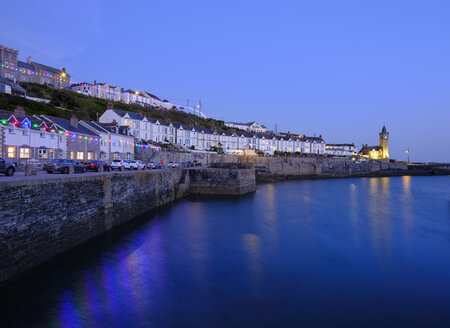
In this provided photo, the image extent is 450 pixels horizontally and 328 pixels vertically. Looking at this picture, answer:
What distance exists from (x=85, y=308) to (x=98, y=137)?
1563 inches

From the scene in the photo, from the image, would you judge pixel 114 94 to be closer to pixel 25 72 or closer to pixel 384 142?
pixel 25 72

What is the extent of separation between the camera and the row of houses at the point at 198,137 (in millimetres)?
68312

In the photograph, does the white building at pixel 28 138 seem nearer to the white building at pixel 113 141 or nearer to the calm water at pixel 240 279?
the white building at pixel 113 141

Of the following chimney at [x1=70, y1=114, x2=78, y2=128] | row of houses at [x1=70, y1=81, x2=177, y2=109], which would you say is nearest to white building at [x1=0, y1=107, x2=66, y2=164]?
chimney at [x1=70, y1=114, x2=78, y2=128]

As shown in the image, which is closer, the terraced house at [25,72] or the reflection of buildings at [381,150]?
the terraced house at [25,72]

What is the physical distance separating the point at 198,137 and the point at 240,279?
79.8m

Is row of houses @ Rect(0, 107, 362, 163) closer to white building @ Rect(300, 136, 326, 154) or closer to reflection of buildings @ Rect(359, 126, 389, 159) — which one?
white building @ Rect(300, 136, 326, 154)

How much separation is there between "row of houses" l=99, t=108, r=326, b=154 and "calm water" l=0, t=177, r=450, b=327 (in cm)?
4233

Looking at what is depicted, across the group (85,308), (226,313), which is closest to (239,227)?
(226,313)

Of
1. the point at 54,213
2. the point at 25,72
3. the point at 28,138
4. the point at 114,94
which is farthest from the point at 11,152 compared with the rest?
the point at 114,94

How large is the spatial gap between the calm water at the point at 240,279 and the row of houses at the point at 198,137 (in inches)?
1666

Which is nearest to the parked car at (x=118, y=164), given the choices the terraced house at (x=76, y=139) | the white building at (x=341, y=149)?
the terraced house at (x=76, y=139)

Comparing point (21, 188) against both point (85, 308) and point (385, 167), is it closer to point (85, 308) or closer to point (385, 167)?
point (85, 308)

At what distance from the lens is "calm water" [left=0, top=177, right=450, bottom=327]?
998 cm
